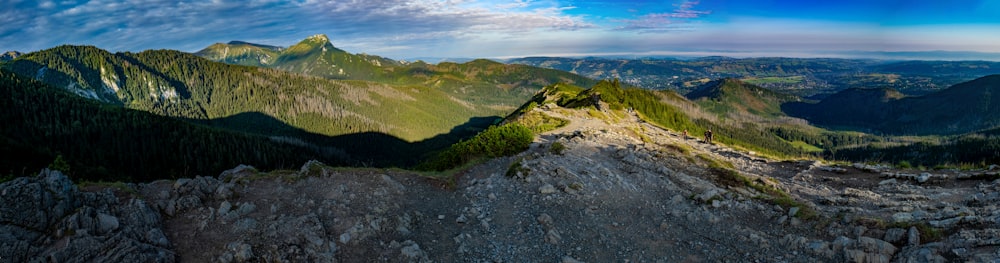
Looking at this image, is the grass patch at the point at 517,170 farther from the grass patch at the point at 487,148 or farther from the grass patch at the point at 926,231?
the grass patch at the point at 926,231

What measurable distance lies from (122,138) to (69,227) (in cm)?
12687

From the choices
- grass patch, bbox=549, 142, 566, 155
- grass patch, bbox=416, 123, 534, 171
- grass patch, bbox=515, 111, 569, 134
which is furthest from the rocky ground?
grass patch, bbox=515, 111, 569, 134

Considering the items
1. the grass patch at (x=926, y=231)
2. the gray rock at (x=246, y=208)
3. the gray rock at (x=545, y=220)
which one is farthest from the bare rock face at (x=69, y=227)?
the grass patch at (x=926, y=231)

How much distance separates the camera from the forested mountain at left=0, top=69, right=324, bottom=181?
99562 millimetres

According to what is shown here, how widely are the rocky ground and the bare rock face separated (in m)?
0.05

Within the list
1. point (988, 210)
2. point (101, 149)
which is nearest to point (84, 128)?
point (101, 149)

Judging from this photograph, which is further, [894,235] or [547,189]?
[547,189]

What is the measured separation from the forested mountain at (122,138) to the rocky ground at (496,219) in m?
95.3

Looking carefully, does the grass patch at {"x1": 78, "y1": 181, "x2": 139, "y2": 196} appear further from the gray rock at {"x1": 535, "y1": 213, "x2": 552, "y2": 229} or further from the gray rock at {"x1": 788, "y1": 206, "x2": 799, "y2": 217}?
the gray rock at {"x1": 788, "y1": 206, "x2": 799, "y2": 217}

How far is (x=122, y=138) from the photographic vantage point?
107 meters

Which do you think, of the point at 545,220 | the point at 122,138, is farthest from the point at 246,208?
the point at 122,138

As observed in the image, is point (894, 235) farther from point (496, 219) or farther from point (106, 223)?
point (106, 223)

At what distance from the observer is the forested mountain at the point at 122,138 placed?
327 feet

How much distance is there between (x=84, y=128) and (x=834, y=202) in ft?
523
